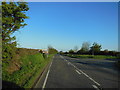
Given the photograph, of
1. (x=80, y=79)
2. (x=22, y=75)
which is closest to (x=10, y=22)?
(x=22, y=75)

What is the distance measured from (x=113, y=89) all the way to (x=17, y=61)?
411 inches

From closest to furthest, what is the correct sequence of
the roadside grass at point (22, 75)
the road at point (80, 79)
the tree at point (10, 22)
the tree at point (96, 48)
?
1. the road at point (80, 79)
2. the roadside grass at point (22, 75)
3. the tree at point (10, 22)
4. the tree at point (96, 48)

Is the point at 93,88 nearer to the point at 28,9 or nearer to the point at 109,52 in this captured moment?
the point at 28,9

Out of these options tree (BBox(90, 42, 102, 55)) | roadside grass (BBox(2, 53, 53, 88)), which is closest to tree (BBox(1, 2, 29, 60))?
roadside grass (BBox(2, 53, 53, 88))

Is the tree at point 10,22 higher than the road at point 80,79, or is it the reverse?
the tree at point 10,22

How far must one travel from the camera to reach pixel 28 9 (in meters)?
14.2

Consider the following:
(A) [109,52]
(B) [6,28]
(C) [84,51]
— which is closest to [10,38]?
(B) [6,28]

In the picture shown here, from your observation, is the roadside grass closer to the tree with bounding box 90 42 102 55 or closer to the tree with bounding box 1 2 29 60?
the tree with bounding box 1 2 29 60

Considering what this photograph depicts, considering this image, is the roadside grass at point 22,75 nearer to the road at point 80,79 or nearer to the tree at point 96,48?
the road at point 80,79

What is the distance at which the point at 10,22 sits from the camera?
12.4m

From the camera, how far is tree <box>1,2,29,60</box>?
1170cm

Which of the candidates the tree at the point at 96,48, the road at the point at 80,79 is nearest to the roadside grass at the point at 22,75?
the road at the point at 80,79

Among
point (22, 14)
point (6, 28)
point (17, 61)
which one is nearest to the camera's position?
point (6, 28)

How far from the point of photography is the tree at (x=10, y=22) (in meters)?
11.7
